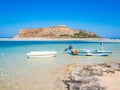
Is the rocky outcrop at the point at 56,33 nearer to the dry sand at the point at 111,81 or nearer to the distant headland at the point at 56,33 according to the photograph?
the distant headland at the point at 56,33

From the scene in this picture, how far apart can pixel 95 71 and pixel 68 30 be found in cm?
15022

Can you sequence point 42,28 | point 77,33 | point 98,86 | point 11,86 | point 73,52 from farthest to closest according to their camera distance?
1. point 42,28
2. point 77,33
3. point 73,52
4. point 11,86
5. point 98,86

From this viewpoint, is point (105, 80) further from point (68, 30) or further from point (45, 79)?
point (68, 30)

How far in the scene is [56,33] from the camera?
162m

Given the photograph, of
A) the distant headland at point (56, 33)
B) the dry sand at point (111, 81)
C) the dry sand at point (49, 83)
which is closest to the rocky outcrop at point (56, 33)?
the distant headland at point (56, 33)

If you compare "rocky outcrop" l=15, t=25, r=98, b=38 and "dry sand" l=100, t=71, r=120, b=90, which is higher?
"rocky outcrop" l=15, t=25, r=98, b=38

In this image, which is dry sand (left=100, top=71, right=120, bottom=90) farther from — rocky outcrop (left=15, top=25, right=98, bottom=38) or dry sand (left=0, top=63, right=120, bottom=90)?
rocky outcrop (left=15, top=25, right=98, bottom=38)

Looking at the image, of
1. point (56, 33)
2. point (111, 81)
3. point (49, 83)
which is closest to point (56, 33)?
point (56, 33)

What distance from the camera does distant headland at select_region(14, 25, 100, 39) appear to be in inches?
6231

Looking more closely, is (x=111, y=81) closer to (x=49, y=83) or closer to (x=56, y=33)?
(x=49, y=83)

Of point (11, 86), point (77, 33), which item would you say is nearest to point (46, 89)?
point (11, 86)

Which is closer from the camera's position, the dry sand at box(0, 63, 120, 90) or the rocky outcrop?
the dry sand at box(0, 63, 120, 90)

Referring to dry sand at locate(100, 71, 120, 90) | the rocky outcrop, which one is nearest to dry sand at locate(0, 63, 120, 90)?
dry sand at locate(100, 71, 120, 90)

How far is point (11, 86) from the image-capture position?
12273 mm
